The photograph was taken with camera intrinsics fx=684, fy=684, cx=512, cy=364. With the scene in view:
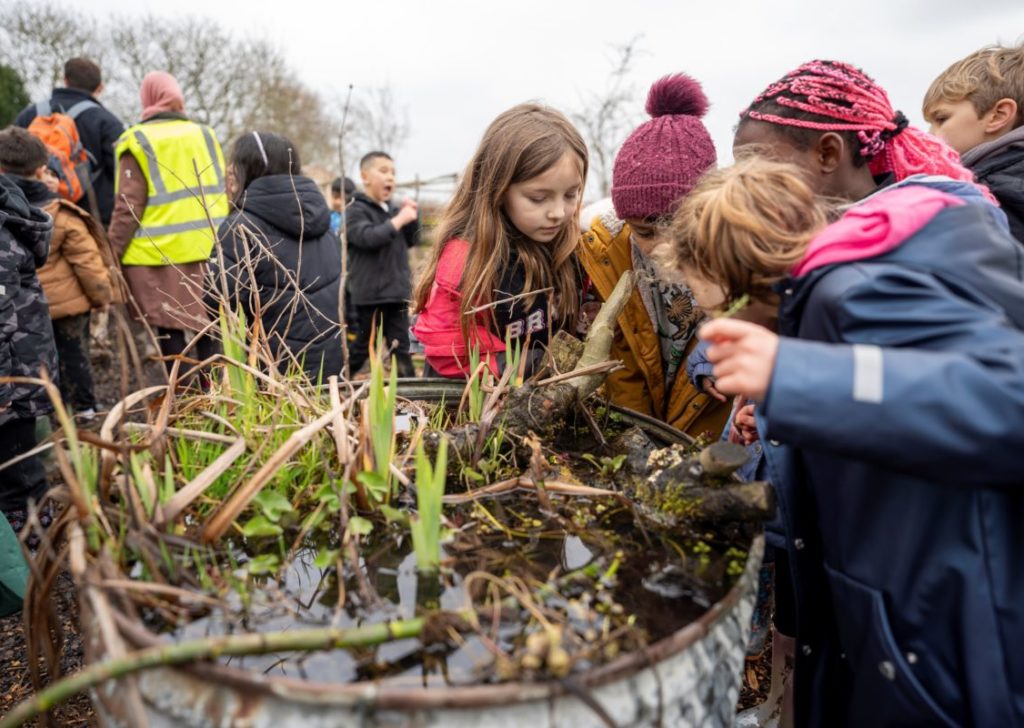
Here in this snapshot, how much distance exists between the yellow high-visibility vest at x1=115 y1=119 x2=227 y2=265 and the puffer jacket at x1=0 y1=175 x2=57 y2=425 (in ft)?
3.48

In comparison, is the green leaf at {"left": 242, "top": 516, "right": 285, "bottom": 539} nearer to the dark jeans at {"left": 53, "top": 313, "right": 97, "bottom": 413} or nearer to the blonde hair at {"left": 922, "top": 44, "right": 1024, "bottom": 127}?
the blonde hair at {"left": 922, "top": 44, "right": 1024, "bottom": 127}

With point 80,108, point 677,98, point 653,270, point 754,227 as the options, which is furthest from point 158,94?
point 754,227

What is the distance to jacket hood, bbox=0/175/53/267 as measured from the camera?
10.3 ft

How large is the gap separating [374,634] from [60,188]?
540 centimetres

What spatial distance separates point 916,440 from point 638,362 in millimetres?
1447

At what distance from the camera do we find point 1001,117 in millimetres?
2814

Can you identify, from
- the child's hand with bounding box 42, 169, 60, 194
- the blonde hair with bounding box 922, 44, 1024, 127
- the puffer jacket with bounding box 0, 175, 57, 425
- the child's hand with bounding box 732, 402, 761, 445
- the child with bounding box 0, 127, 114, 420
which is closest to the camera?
the child's hand with bounding box 732, 402, 761, 445

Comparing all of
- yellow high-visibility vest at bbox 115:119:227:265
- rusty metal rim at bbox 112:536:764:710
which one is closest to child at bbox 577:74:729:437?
rusty metal rim at bbox 112:536:764:710

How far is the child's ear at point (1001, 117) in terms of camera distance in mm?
2797

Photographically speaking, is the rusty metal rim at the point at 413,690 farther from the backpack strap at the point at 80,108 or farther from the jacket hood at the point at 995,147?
the backpack strap at the point at 80,108

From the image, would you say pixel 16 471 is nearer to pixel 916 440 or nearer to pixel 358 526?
pixel 358 526

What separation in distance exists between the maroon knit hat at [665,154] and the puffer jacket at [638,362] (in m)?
0.17

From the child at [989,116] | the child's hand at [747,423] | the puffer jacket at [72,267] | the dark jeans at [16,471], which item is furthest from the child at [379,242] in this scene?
the child's hand at [747,423]

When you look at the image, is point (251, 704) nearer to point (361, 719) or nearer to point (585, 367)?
point (361, 719)
